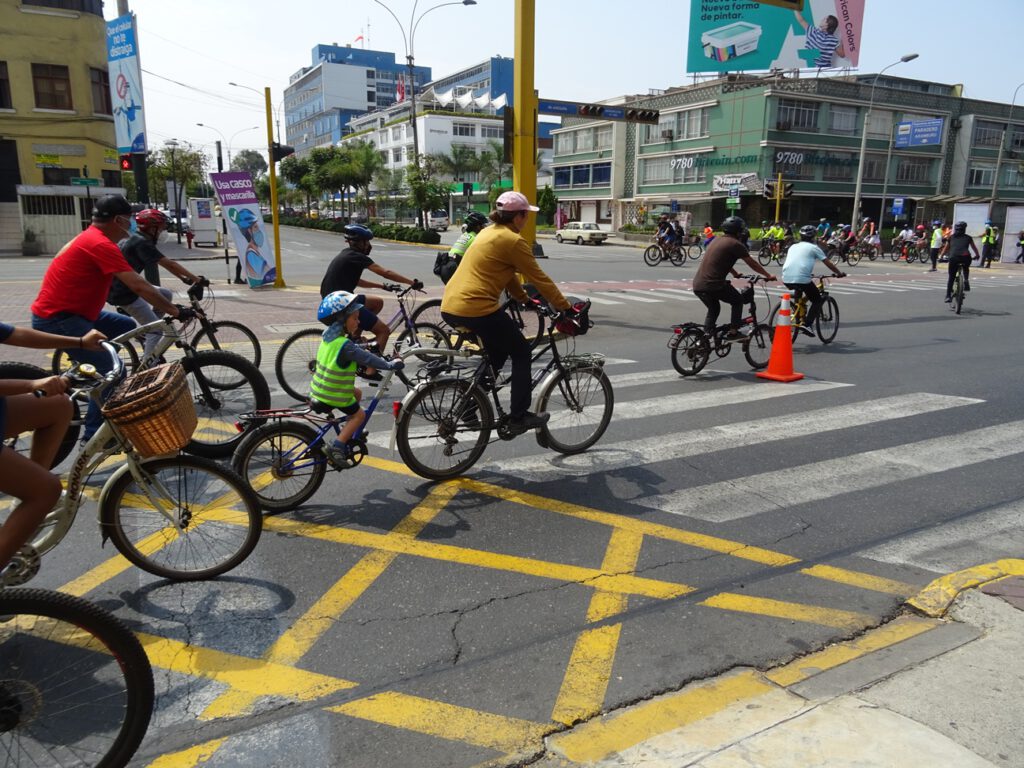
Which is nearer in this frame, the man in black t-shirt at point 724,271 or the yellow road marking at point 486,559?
the yellow road marking at point 486,559

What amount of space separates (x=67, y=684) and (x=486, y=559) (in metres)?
2.27

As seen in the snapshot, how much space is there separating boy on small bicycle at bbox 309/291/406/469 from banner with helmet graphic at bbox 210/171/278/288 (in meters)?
14.0

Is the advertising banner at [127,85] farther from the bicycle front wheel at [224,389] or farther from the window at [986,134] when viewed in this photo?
the window at [986,134]

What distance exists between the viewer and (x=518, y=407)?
18.3 ft

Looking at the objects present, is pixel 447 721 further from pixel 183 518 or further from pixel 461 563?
pixel 183 518

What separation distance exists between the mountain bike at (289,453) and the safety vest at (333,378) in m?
0.08

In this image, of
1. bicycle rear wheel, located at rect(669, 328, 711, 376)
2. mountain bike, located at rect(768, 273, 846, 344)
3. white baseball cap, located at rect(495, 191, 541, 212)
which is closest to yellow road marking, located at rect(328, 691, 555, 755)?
white baseball cap, located at rect(495, 191, 541, 212)

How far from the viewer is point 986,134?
5994cm

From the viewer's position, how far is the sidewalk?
2617 millimetres

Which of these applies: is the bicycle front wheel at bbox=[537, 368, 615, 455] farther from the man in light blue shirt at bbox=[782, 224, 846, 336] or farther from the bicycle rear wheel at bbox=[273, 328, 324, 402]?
the man in light blue shirt at bbox=[782, 224, 846, 336]

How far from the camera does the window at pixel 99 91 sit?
33031mm

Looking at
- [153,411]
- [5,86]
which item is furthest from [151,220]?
[5,86]

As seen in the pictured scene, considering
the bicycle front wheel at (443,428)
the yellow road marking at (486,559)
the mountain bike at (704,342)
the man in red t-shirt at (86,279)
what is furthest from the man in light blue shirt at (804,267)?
the man in red t-shirt at (86,279)

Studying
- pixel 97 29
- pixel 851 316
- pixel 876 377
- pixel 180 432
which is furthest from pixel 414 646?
pixel 97 29
